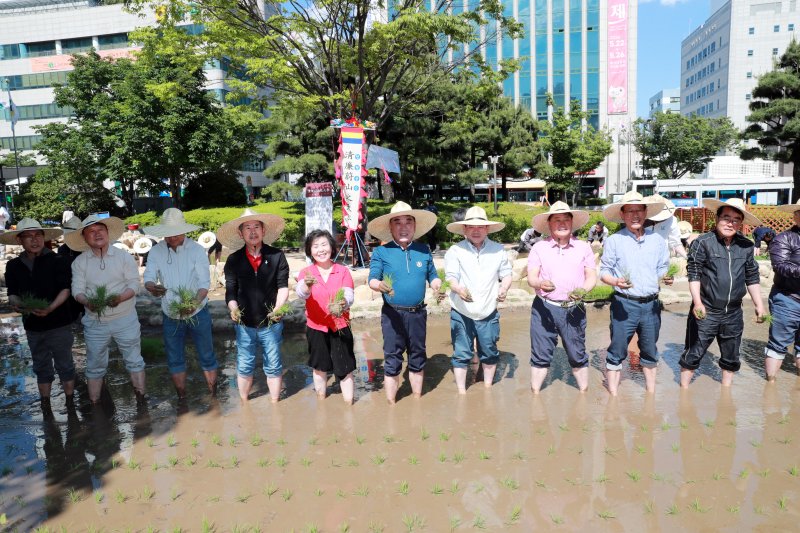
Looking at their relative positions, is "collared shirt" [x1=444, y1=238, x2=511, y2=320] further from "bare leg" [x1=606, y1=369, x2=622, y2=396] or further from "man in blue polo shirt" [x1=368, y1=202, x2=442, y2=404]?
"bare leg" [x1=606, y1=369, x2=622, y2=396]

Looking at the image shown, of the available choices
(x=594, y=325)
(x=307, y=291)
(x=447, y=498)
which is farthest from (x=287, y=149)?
(x=447, y=498)

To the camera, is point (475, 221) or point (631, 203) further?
point (475, 221)

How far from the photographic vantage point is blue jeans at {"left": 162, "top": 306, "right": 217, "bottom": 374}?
464 cm

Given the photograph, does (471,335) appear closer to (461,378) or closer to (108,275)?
(461,378)

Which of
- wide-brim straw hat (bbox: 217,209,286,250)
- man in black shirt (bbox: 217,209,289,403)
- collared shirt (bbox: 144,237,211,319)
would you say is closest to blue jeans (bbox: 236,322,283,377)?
man in black shirt (bbox: 217,209,289,403)

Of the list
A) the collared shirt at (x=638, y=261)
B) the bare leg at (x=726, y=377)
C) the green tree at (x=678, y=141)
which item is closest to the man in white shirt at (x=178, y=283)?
the collared shirt at (x=638, y=261)

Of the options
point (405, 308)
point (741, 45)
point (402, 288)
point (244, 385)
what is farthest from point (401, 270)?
point (741, 45)

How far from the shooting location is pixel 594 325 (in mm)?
7359

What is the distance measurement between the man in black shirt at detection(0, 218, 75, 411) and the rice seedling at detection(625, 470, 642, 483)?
4654 millimetres

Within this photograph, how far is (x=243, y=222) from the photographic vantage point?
14.8 feet

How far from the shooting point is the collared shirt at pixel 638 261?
14.4 feet

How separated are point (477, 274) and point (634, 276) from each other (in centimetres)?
131

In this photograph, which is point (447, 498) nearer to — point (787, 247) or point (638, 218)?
point (638, 218)

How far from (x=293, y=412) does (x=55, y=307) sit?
2.24 m
